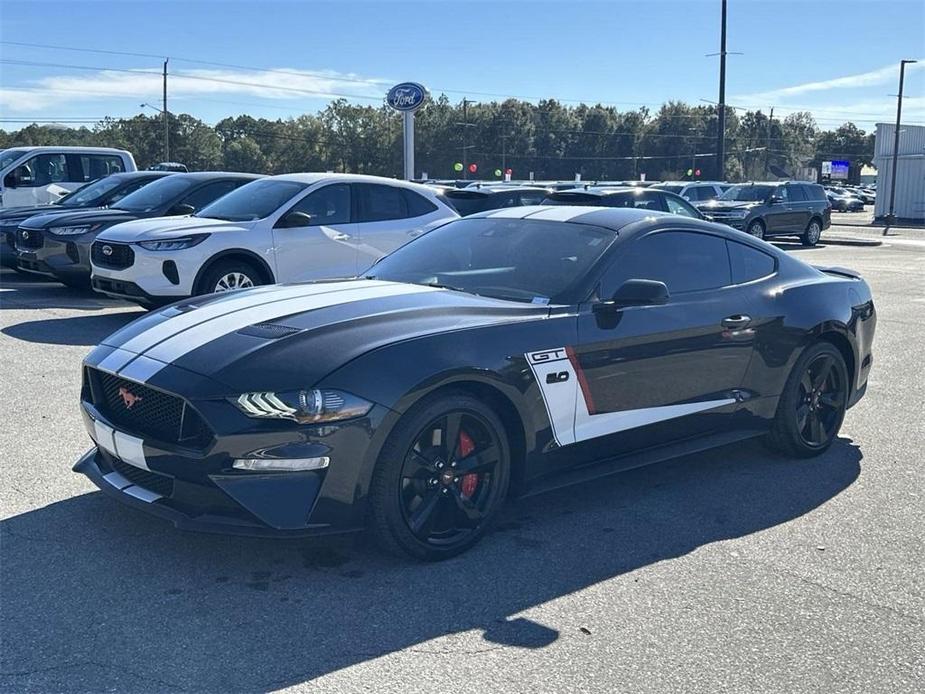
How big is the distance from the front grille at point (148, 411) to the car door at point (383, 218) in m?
6.54

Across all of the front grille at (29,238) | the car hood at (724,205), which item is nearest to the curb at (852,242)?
the car hood at (724,205)

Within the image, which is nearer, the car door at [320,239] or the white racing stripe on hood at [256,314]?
the white racing stripe on hood at [256,314]

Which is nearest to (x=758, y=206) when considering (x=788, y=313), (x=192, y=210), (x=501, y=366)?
(x=192, y=210)

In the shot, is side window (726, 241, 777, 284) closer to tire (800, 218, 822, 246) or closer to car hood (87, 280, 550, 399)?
car hood (87, 280, 550, 399)

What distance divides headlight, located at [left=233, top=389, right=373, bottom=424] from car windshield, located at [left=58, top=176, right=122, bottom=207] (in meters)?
11.6

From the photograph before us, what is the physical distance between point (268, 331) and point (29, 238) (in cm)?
932

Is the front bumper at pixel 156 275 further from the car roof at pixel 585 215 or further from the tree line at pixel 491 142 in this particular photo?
the tree line at pixel 491 142

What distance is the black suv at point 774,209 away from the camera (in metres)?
25.5

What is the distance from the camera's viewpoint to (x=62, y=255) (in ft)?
39.4

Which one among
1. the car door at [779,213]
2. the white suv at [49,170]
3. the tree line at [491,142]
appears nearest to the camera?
the white suv at [49,170]

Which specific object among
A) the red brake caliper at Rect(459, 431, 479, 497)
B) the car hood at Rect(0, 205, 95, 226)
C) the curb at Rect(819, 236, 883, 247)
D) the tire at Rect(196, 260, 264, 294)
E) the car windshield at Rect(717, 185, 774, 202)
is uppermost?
the car windshield at Rect(717, 185, 774, 202)

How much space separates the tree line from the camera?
101312mm

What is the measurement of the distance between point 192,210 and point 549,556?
8631 millimetres

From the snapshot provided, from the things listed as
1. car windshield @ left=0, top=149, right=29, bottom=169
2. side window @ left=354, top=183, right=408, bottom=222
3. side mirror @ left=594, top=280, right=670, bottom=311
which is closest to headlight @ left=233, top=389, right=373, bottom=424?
side mirror @ left=594, top=280, right=670, bottom=311
